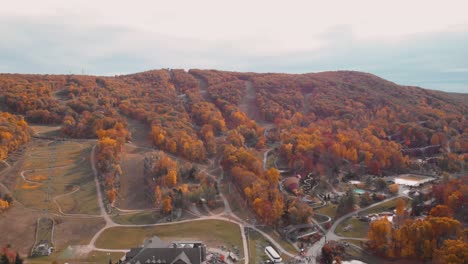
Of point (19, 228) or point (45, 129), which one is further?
point (45, 129)

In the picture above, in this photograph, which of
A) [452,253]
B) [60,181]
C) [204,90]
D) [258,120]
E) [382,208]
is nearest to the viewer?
[452,253]

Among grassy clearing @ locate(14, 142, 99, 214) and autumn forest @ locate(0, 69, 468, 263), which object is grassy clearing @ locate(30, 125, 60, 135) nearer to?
autumn forest @ locate(0, 69, 468, 263)

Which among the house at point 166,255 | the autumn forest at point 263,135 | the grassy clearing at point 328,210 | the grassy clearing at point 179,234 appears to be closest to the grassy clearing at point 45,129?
the autumn forest at point 263,135

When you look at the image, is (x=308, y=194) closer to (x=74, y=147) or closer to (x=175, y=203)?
(x=175, y=203)

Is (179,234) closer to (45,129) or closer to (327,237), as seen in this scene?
(327,237)

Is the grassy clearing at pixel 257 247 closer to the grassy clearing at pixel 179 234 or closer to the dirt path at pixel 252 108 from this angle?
the grassy clearing at pixel 179 234

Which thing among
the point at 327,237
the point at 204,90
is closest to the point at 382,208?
the point at 327,237

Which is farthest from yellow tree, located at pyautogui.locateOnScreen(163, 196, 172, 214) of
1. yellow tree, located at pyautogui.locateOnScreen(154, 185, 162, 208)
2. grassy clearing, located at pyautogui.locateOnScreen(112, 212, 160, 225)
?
yellow tree, located at pyautogui.locateOnScreen(154, 185, 162, 208)
